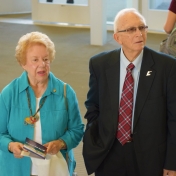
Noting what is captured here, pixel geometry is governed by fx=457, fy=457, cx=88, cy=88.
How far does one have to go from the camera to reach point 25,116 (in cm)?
320

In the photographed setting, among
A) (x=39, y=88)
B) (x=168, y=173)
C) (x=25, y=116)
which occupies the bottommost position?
(x=168, y=173)

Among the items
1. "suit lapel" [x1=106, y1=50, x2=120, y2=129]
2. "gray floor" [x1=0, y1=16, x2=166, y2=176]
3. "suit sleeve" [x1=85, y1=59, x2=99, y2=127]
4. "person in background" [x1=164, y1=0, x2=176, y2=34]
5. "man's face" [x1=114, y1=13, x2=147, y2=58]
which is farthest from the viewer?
"gray floor" [x1=0, y1=16, x2=166, y2=176]

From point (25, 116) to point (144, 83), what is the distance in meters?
0.86

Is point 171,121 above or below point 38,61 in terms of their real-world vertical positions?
below

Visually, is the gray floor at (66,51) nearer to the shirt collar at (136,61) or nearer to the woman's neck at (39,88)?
the woman's neck at (39,88)

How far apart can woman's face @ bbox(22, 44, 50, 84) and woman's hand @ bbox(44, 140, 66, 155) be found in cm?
45

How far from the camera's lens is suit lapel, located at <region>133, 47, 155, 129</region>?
9.95 ft

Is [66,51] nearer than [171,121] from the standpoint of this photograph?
No

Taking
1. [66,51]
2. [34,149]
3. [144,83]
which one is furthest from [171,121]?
[66,51]

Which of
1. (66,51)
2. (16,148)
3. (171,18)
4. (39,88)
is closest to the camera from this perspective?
(16,148)

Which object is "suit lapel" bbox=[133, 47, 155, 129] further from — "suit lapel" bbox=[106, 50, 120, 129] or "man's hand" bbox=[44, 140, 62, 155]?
"man's hand" bbox=[44, 140, 62, 155]

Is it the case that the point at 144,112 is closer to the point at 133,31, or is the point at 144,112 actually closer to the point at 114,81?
the point at 114,81

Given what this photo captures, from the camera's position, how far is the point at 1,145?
323 centimetres

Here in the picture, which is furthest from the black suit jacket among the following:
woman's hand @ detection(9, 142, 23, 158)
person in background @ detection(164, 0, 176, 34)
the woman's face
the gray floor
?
the gray floor
